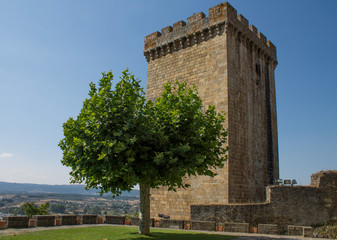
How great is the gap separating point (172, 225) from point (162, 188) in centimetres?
462

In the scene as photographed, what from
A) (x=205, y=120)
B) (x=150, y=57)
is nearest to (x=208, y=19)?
(x=150, y=57)

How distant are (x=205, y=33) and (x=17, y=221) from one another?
17.2 m

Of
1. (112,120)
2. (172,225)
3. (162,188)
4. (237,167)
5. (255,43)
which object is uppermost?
(255,43)

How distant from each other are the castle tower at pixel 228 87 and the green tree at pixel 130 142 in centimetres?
621

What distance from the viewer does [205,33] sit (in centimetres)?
2203

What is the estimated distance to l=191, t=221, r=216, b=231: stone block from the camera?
1616 centimetres

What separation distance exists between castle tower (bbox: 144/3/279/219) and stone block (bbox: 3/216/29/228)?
9.01m

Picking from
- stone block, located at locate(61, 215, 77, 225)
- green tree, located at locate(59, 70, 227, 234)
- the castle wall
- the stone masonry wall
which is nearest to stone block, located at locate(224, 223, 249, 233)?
the stone masonry wall

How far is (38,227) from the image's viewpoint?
1617 cm

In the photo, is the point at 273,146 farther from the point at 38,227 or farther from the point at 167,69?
the point at 38,227

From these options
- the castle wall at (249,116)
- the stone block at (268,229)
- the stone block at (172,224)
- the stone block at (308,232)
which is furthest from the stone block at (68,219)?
the stone block at (308,232)

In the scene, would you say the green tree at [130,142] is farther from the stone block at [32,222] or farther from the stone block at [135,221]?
the stone block at [135,221]

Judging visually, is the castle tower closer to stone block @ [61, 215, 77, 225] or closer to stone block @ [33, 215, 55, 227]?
stone block @ [61, 215, 77, 225]

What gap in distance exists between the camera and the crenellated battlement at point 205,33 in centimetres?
2116
